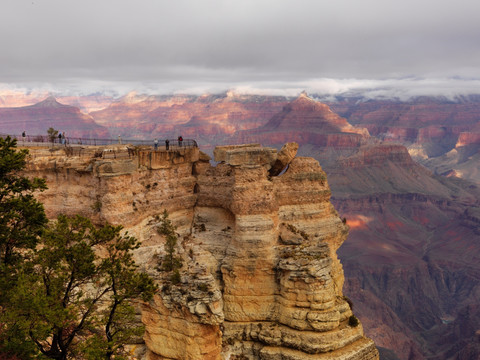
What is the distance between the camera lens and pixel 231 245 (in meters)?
32.2

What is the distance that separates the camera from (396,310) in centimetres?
13088

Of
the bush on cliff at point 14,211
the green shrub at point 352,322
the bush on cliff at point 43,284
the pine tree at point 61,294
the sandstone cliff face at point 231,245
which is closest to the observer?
the pine tree at point 61,294

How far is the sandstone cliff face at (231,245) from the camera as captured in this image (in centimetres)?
2728

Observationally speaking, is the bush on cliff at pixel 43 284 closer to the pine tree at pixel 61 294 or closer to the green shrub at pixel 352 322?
the pine tree at pixel 61 294

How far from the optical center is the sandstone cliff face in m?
27.3

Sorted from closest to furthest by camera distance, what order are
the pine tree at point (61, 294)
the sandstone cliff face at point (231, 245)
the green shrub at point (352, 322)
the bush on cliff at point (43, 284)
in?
the pine tree at point (61, 294)
the bush on cliff at point (43, 284)
the sandstone cliff face at point (231, 245)
the green shrub at point (352, 322)

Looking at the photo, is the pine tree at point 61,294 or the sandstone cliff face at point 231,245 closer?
the pine tree at point 61,294

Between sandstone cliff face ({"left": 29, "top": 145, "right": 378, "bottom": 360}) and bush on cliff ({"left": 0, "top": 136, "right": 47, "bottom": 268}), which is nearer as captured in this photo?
bush on cliff ({"left": 0, "top": 136, "right": 47, "bottom": 268})

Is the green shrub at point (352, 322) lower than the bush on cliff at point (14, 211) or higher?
lower

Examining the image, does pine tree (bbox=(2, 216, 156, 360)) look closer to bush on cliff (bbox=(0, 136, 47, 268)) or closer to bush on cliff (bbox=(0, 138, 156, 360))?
bush on cliff (bbox=(0, 138, 156, 360))

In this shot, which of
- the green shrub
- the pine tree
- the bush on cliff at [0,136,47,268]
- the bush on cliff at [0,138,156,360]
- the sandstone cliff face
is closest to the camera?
the pine tree

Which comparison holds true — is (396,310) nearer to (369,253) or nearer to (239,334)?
(369,253)

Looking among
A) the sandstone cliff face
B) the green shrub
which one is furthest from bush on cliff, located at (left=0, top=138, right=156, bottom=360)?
the green shrub

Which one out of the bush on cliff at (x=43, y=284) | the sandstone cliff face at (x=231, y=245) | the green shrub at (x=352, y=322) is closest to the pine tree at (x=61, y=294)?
the bush on cliff at (x=43, y=284)
